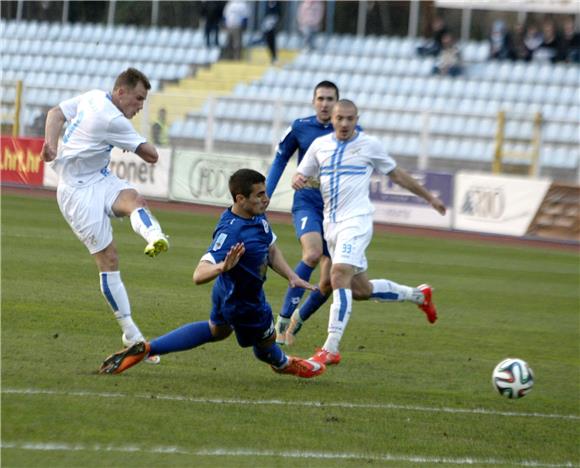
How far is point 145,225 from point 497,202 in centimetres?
1491

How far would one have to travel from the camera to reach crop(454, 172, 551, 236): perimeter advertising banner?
21.9 metres

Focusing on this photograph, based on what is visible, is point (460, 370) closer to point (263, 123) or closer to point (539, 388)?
point (539, 388)

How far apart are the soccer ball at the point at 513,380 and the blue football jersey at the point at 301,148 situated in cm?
277

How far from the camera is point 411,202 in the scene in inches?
897

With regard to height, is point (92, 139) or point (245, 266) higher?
point (92, 139)

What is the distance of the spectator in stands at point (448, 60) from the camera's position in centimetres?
2959

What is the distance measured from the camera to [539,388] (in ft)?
28.7

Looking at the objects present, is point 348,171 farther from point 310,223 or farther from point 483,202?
point 483,202

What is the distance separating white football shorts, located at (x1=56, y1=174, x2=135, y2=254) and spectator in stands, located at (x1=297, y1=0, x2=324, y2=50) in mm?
23947

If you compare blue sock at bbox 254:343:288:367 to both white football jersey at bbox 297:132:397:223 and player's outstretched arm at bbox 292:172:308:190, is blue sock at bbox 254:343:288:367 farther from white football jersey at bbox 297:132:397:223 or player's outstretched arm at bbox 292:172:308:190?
player's outstretched arm at bbox 292:172:308:190

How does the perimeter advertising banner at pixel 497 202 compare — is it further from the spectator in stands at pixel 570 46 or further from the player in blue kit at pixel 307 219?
the player in blue kit at pixel 307 219

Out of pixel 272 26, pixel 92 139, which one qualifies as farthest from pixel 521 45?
pixel 92 139

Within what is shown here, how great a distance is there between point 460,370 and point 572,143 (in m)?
15.4

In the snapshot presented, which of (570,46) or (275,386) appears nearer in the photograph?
(275,386)
